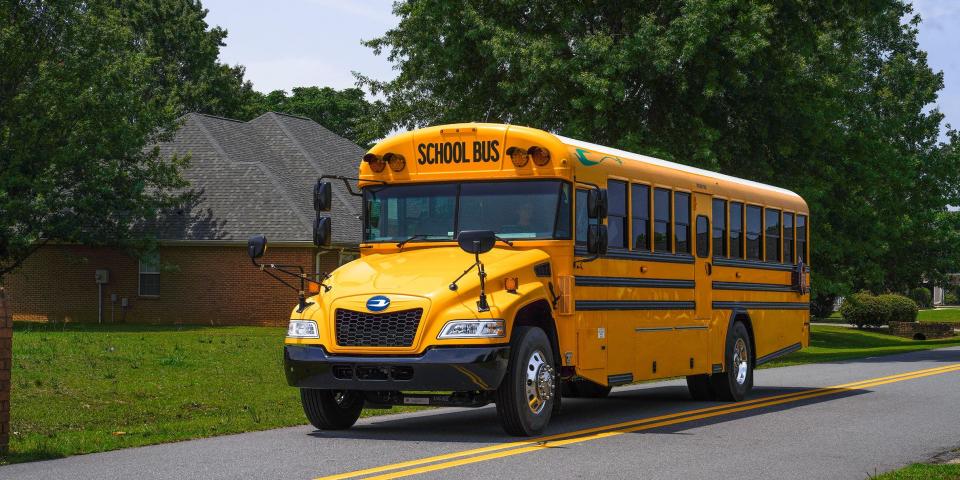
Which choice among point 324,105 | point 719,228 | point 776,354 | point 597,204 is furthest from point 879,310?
point 597,204

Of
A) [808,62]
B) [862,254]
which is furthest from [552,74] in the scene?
[862,254]

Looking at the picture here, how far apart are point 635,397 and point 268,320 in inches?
827

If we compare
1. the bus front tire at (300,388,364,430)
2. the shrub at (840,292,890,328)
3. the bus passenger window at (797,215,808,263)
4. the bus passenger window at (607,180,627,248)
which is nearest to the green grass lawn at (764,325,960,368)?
the shrub at (840,292,890,328)

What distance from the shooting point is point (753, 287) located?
18.7 meters

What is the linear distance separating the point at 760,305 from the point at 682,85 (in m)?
11.3

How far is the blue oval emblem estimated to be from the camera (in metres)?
12.0

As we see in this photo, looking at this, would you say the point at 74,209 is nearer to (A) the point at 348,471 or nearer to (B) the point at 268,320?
(B) the point at 268,320

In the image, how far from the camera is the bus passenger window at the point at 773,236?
19.4m

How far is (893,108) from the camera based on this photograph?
57.8m

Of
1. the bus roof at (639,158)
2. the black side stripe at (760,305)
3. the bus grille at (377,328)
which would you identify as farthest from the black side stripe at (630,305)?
the bus grille at (377,328)

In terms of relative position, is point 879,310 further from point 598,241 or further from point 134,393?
point 598,241

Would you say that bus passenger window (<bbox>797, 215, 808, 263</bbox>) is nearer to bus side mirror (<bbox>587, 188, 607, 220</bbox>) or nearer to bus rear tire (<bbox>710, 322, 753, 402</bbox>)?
bus rear tire (<bbox>710, 322, 753, 402</bbox>)

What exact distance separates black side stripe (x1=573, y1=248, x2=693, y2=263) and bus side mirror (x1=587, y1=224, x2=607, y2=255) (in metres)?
0.16

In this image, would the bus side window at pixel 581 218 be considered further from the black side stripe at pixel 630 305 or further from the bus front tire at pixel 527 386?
the bus front tire at pixel 527 386
